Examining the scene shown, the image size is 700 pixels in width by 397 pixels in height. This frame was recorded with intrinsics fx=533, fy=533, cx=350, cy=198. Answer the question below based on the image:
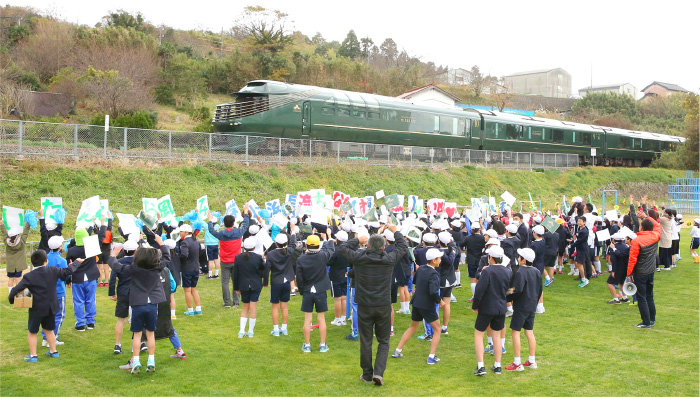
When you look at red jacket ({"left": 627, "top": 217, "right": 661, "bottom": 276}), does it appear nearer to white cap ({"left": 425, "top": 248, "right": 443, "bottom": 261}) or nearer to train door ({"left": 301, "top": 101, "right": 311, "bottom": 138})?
white cap ({"left": 425, "top": 248, "right": 443, "bottom": 261})

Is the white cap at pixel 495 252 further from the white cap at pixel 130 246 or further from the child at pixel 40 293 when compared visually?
the child at pixel 40 293

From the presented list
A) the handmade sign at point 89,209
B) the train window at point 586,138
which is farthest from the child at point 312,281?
the train window at point 586,138

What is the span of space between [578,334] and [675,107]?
71.1 metres

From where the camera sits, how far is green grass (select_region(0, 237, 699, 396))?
245 inches

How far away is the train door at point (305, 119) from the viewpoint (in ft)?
77.6

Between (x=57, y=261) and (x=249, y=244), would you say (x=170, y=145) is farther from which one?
(x=249, y=244)

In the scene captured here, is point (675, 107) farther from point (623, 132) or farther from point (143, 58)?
point (143, 58)

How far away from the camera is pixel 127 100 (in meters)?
30.5

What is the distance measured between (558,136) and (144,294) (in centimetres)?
3472

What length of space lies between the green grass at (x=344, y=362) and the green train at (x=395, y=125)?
14369mm

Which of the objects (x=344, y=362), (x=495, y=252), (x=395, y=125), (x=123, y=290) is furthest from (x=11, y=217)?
(x=395, y=125)

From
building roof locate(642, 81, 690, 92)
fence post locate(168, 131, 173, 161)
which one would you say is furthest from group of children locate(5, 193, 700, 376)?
building roof locate(642, 81, 690, 92)

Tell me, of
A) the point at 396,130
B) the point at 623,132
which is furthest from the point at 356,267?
the point at 623,132

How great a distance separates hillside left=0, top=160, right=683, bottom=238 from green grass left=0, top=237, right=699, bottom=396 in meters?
7.51
